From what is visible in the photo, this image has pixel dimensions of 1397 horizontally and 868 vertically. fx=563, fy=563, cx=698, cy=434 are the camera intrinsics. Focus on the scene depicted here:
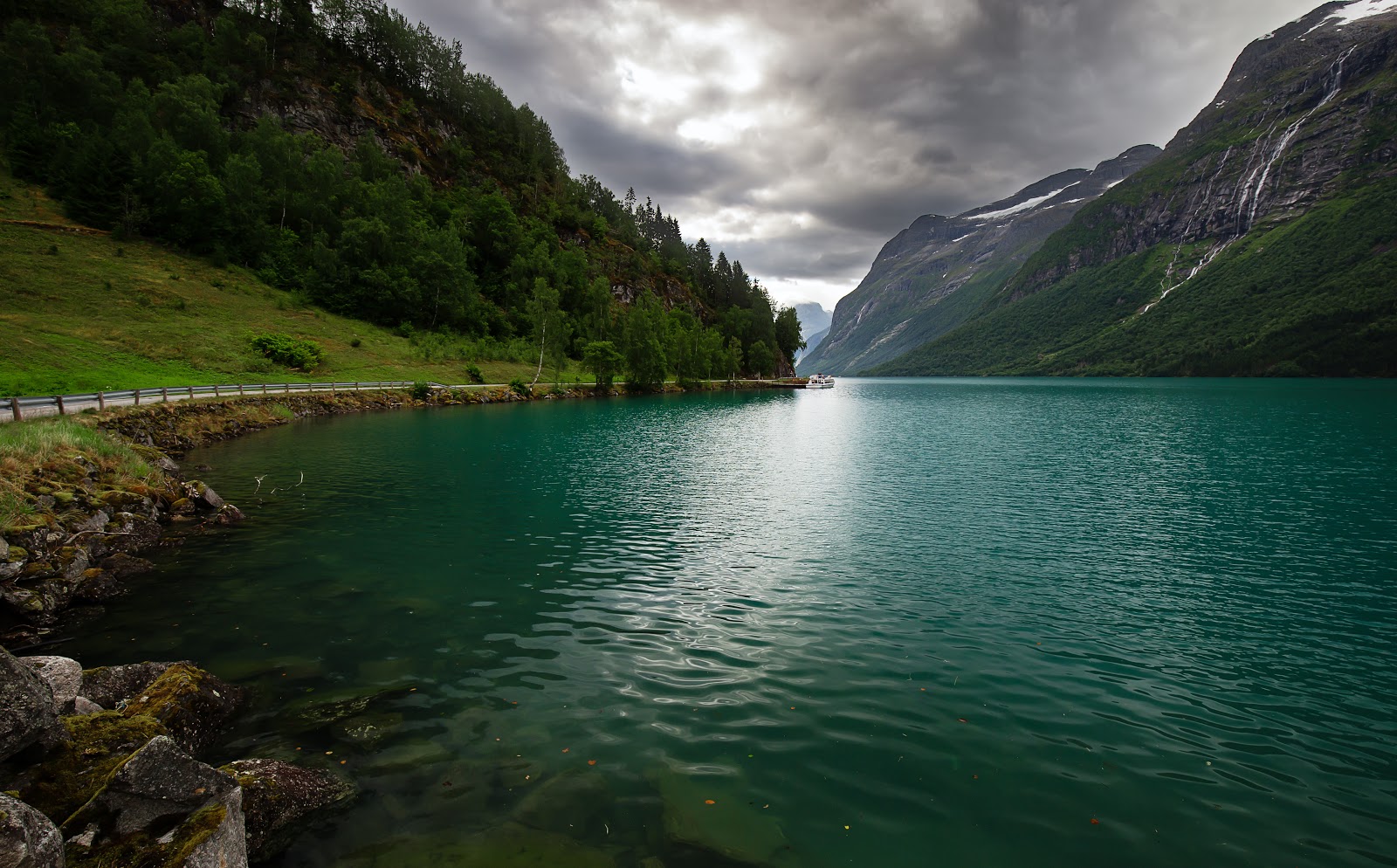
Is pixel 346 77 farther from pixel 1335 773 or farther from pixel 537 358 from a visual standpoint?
pixel 1335 773

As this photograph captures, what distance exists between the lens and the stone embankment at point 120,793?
603 centimetres

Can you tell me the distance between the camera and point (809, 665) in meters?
13.9

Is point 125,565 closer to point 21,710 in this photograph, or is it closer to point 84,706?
point 84,706

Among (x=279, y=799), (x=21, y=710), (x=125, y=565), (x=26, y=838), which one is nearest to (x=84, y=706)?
(x=21, y=710)

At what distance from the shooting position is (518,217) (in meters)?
176

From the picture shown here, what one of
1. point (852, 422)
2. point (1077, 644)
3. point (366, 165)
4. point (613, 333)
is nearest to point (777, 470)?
point (1077, 644)

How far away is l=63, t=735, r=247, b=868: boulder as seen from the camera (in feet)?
20.1

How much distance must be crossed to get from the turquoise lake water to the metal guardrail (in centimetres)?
1108

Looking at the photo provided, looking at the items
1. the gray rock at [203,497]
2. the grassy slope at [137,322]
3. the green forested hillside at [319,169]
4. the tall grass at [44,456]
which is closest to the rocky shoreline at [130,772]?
the tall grass at [44,456]

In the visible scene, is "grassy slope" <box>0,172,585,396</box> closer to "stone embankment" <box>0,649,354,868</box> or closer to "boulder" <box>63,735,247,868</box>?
"stone embankment" <box>0,649,354,868</box>

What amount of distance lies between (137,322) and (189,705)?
284ft

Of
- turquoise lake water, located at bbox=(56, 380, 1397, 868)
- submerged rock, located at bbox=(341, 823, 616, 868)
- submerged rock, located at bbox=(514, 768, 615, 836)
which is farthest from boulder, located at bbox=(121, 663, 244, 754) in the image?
submerged rock, located at bbox=(514, 768, 615, 836)

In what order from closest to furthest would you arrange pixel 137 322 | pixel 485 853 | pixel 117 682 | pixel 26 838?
1. pixel 26 838
2. pixel 485 853
3. pixel 117 682
4. pixel 137 322

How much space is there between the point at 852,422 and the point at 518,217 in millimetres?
141248
